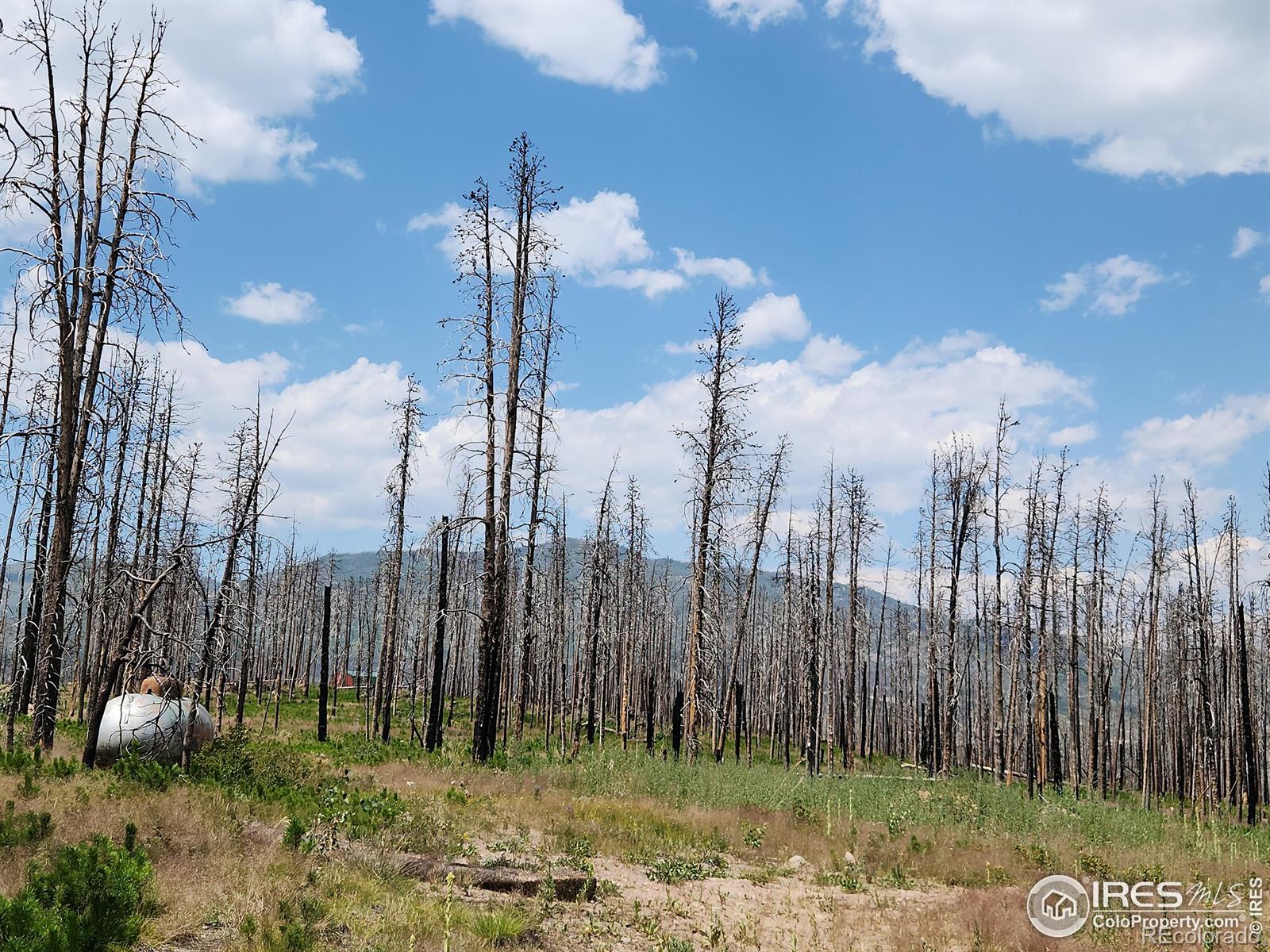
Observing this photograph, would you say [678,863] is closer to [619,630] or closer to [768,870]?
[768,870]

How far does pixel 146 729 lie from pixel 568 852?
812 cm

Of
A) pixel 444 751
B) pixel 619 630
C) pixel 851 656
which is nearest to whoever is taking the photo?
pixel 444 751

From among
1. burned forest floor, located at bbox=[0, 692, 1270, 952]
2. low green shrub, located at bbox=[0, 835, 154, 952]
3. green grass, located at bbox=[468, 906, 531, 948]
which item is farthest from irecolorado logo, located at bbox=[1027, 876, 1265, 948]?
low green shrub, located at bbox=[0, 835, 154, 952]

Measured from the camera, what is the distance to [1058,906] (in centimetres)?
955

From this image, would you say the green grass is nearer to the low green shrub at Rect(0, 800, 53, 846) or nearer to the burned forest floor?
the burned forest floor

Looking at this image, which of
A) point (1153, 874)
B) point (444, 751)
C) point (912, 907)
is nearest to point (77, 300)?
point (444, 751)

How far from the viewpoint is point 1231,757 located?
32.2 meters

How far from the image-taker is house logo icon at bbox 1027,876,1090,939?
8.77m

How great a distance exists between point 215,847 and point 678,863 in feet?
19.3

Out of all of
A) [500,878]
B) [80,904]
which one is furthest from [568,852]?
[80,904]

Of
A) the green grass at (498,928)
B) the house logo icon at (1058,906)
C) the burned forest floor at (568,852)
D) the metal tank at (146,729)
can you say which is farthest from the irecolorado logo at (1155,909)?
the metal tank at (146,729)

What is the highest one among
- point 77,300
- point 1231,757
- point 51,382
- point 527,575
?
point 77,300

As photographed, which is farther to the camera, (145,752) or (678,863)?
(145,752)

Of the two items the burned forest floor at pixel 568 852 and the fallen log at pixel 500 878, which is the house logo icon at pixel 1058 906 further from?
the fallen log at pixel 500 878
